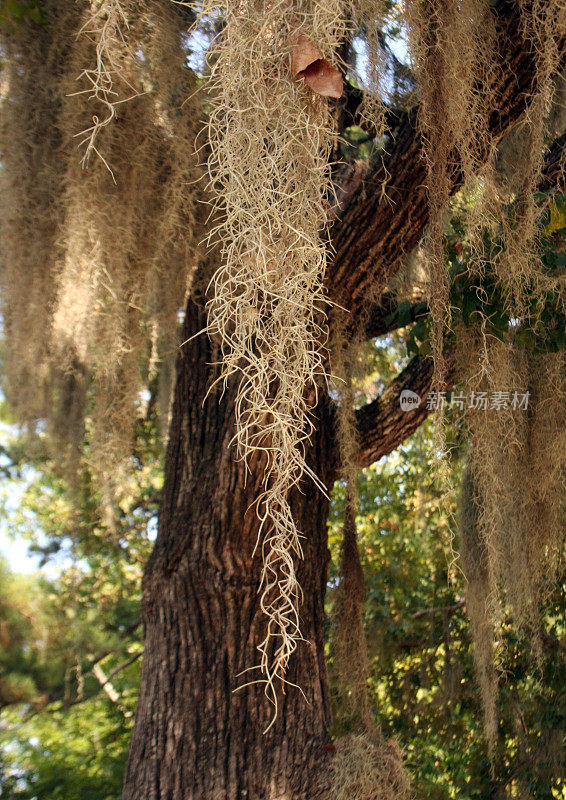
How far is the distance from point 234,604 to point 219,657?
5.3 inches

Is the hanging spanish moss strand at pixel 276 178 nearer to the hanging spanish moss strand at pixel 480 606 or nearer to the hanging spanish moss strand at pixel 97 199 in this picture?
the hanging spanish moss strand at pixel 97 199

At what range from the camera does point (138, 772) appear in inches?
68.1

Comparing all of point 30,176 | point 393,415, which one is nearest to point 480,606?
point 393,415

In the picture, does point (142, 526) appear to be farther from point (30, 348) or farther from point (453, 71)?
point (453, 71)

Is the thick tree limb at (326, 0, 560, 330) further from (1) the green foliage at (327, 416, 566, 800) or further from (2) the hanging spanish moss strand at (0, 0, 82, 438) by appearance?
(1) the green foliage at (327, 416, 566, 800)

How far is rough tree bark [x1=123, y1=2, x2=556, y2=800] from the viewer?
1.67 metres

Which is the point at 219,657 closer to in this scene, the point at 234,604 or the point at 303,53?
the point at 234,604

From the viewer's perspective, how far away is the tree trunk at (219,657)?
1664 millimetres

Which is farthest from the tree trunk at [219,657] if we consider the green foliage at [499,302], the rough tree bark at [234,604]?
the green foliage at [499,302]

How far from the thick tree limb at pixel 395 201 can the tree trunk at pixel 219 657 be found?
46cm

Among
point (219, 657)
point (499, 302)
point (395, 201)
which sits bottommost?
point (219, 657)

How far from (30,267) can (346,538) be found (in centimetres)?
129

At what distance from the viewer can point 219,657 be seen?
5.76 ft

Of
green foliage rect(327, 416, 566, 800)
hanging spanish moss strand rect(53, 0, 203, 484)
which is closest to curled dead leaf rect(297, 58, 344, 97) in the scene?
hanging spanish moss strand rect(53, 0, 203, 484)
